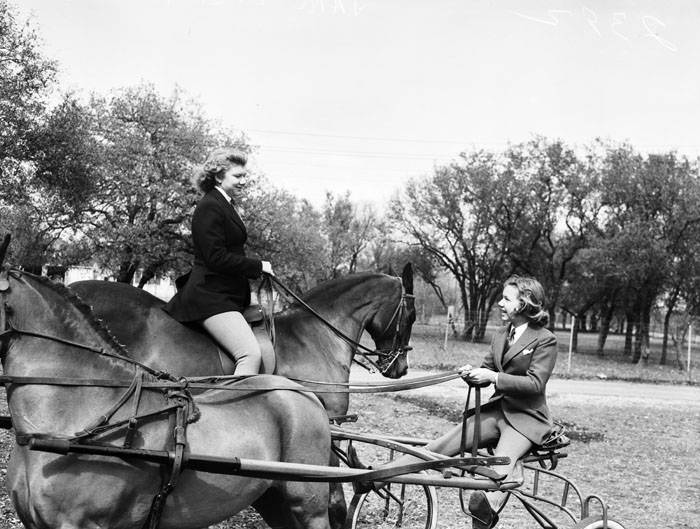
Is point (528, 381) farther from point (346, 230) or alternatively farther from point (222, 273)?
point (346, 230)

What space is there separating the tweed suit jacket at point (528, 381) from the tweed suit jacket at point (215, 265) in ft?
6.92

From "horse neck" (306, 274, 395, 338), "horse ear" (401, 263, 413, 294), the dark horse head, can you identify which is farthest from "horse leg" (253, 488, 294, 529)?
"horse ear" (401, 263, 413, 294)

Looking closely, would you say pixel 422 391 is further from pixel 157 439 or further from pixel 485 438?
pixel 157 439

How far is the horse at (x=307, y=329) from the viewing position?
5.57 meters

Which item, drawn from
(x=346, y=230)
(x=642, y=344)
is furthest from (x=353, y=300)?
(x=346, y=230)

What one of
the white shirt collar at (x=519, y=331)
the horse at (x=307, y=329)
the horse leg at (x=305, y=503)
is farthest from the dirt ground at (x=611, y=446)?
the white shirt collar at (x=519, y=331)

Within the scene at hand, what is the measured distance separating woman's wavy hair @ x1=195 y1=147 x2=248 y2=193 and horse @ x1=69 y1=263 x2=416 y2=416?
116cm

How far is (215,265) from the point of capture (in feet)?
17.3

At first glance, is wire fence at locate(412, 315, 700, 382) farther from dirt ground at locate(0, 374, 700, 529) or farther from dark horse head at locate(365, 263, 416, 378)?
dark horse head at locate(365, 263, 416, 378)

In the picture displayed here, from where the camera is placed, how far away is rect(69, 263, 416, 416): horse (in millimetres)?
5570

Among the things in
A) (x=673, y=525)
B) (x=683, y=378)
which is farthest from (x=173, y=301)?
(x=683, y=378)

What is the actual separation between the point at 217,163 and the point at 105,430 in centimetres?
267

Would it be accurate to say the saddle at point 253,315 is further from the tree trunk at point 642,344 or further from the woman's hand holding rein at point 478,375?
the tree trunk at point 642,344

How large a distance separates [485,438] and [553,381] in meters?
18.4
